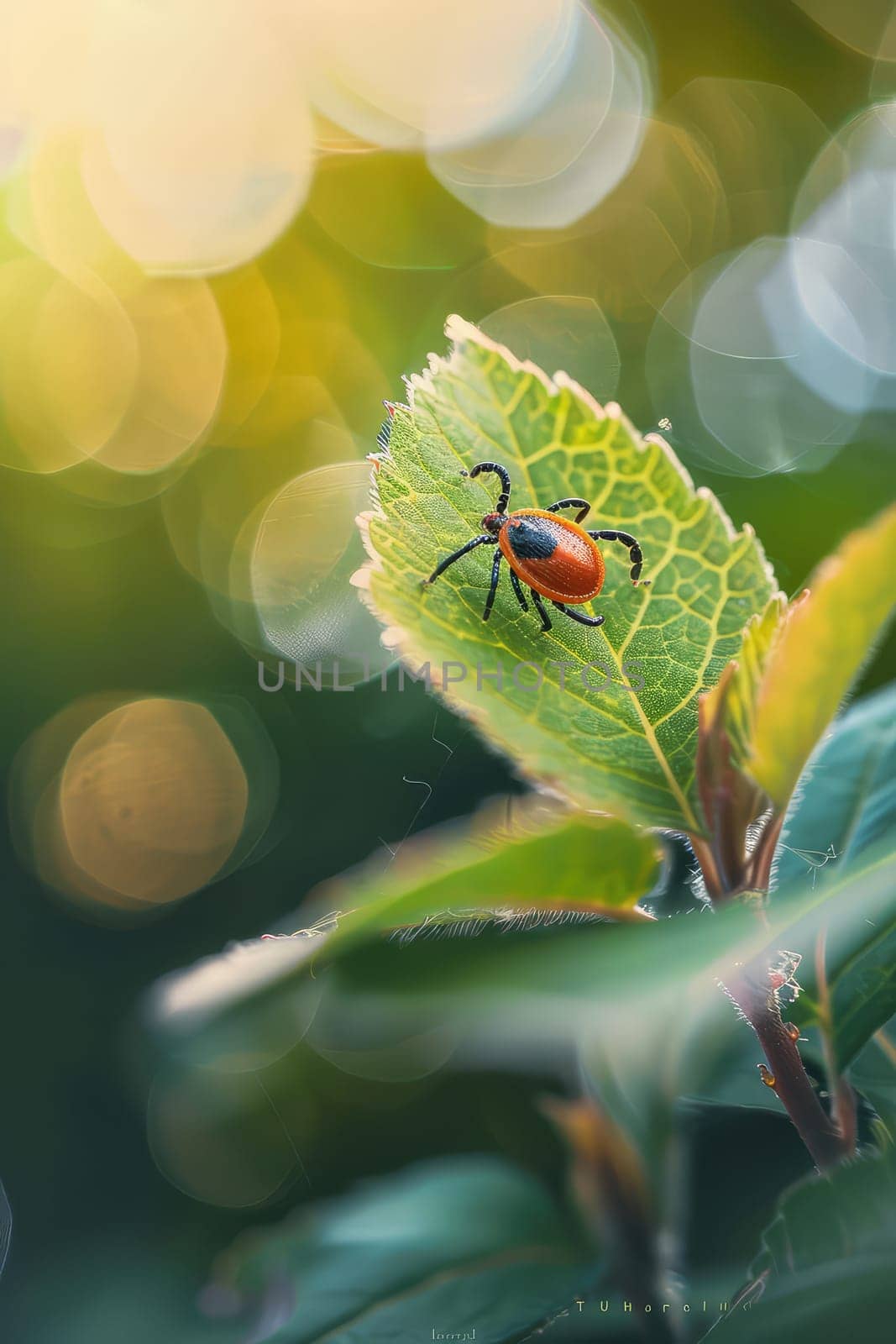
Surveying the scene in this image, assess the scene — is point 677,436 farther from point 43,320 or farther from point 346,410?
point 43,320

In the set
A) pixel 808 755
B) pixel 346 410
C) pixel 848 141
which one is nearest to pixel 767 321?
pixel 848 141

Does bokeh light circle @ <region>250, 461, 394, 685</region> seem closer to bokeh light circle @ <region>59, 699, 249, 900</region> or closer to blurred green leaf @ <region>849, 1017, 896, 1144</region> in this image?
blurred green leaf @ <region>849, 1017, 896, 1144</region>

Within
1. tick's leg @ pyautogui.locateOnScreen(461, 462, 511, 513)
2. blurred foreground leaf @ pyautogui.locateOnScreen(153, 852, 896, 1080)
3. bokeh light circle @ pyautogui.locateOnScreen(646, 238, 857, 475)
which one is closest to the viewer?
blurred foreground leaf @ pyautogui.locateOnScreen(153, 852, 896, 1080)

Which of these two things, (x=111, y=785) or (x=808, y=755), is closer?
(x=808, y=755)

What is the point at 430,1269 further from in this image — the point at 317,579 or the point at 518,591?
the point at 317,579

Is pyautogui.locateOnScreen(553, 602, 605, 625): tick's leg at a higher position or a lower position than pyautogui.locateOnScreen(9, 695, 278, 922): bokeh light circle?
higher

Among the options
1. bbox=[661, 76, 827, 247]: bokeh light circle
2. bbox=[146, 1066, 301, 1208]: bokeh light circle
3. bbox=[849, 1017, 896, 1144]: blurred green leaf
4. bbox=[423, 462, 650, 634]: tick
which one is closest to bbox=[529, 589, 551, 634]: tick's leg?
bbox=[423, 462, 650, 634]: tick

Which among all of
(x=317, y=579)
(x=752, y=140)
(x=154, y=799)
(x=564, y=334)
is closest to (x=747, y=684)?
(x=317, y=579)
